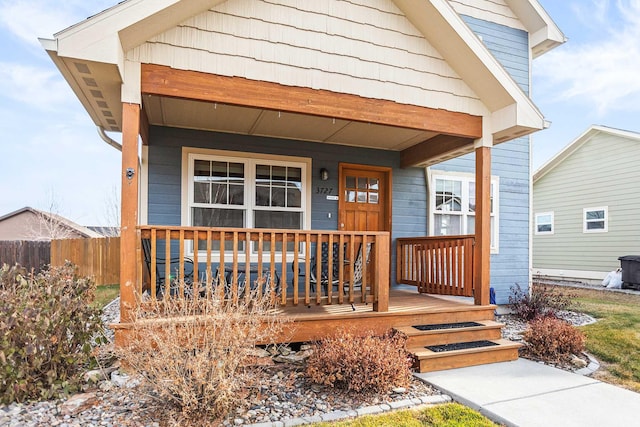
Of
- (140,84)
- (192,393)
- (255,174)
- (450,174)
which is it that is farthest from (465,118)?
(192,393)

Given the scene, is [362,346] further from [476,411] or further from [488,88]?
[488,88]

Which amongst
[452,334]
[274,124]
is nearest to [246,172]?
[274,124]

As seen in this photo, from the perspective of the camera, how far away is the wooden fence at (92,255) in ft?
32.3

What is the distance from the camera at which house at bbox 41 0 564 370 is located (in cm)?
390

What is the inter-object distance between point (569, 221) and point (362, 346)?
13.6 m

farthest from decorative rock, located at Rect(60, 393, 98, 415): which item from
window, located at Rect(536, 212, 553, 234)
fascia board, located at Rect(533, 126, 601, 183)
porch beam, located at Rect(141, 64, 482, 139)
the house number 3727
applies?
window, located at Rect(536, 212, 553, 234)

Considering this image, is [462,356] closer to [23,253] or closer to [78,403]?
[78,403]

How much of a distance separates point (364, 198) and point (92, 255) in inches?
286

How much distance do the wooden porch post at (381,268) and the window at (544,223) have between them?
12979 mm

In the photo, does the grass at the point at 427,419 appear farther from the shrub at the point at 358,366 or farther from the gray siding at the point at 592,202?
the gray siding at the point at 592,202

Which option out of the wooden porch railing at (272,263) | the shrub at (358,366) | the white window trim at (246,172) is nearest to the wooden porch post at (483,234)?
the wooden porch railing at (272,263)

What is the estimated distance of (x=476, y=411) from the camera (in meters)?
3.29

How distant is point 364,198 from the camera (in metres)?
7.21

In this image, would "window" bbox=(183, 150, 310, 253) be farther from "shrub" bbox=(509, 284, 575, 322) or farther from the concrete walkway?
"shrub" bbox=(509, 284, 575, 322)
